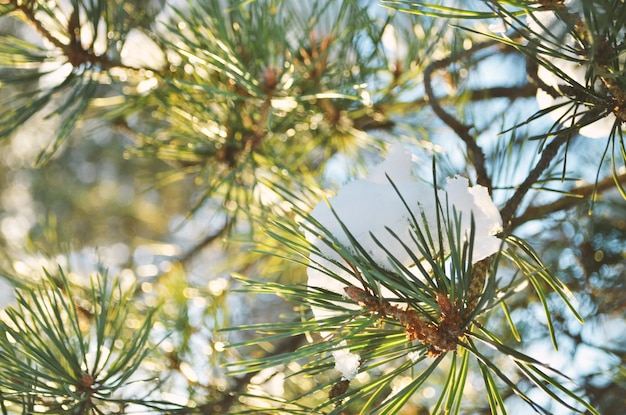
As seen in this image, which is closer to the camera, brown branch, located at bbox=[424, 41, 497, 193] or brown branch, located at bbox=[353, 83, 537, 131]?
brown branch, located at bbox=[424, 41, 497, 193]

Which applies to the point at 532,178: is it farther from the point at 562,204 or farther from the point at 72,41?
the point at 72,41

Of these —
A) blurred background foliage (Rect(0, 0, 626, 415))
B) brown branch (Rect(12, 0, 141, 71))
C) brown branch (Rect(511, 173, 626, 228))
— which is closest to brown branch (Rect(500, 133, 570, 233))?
blurred background foliage (Rect(0, 0, 626, 415))

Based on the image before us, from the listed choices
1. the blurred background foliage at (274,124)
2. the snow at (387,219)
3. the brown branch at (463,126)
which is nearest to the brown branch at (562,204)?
the blurred background foliage at (274,124)

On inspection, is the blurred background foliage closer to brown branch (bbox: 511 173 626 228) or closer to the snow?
brown branch (bbox: 511 173 626 228)

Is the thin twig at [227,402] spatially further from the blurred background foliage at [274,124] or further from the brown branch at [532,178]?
the brown branch at [532,178]

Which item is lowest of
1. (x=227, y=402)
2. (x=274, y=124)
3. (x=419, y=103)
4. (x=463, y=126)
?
(x=227, y=402)

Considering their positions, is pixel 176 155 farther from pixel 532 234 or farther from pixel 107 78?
pixel 532 234

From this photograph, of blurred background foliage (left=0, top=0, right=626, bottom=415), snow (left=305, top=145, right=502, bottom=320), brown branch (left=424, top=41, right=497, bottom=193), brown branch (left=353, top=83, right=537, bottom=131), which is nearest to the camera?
snow (left=305, top=145, right=502, bottom=320)

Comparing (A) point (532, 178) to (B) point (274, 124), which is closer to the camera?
(A) point (532, 178)

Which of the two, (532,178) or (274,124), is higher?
(274,124)

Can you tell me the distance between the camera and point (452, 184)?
44 centimetres

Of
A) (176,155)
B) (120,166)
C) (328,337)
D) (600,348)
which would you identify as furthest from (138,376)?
(120,166)

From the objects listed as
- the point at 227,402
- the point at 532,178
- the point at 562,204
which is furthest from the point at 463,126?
the point at 227,402

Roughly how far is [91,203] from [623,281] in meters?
1.70
